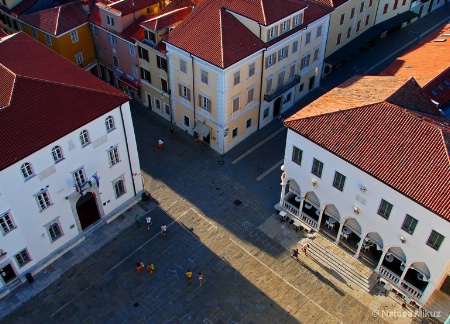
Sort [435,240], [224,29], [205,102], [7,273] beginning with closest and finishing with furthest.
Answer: [435,240], [7,273], [224,29], [205,102]

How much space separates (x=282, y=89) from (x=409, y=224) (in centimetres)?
2825

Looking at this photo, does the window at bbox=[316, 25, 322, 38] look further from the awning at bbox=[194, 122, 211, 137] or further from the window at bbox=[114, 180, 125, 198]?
the window at bbox=[114, 180, 125, 198]

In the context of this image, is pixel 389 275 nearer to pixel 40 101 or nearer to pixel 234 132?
pixel 234 132

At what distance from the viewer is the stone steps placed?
4894 cm

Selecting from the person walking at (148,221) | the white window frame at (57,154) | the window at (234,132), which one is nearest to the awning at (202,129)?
the window at (234,132)

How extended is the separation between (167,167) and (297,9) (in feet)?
84.4

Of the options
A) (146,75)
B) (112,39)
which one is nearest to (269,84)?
(146,75)

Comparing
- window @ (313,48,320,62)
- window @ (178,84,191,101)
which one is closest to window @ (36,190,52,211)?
window @ (178,84,191,101)

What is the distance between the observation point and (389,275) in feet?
157

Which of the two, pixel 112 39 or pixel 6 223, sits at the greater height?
pixel 112 39

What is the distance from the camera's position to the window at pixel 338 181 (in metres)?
46.6

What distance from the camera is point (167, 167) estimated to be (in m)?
61.8

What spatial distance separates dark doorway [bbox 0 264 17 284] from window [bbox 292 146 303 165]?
30.0 m

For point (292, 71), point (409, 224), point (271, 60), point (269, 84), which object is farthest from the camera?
point (292, 71)
